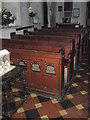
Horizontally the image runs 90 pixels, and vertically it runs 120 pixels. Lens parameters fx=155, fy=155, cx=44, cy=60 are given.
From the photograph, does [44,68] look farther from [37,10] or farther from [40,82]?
[37,10]

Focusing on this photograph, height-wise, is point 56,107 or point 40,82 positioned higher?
point 40,82

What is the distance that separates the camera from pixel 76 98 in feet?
9.14

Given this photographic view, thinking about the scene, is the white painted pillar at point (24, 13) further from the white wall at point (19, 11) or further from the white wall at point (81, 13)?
the white wall at point (81, 13)

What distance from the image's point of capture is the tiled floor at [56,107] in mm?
2326

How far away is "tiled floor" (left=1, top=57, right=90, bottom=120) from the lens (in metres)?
2.33

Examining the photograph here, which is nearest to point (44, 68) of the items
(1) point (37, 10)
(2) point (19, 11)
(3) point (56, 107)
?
(3) point (56, 107)

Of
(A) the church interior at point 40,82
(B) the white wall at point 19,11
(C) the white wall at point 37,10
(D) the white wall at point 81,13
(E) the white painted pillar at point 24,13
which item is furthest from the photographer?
(D) the white wall at point 81,13

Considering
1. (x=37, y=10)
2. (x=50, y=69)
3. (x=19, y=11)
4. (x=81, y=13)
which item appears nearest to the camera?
(x=50, y=69)

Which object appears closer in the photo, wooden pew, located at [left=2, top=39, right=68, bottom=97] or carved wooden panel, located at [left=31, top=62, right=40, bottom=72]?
wooden pew, located at [left=2, top=39, right=68, bottom=97]

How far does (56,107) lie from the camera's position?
2.52 metres

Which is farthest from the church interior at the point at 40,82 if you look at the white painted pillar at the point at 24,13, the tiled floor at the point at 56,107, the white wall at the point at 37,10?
the white wall at the point at 37,10

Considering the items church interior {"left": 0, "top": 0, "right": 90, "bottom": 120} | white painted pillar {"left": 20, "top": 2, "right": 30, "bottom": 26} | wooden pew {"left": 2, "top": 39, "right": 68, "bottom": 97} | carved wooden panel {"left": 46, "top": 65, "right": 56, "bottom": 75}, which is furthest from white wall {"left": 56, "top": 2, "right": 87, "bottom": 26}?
carved wooden panel {"left": 46, "top": 65, "right": 56, "bottom": 75}

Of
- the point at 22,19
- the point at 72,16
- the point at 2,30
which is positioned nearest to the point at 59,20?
the point at 72,16

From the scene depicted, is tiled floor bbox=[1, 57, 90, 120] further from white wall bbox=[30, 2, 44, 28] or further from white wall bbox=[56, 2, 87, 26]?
white wall bbox=[56, 2, 87, 26]
